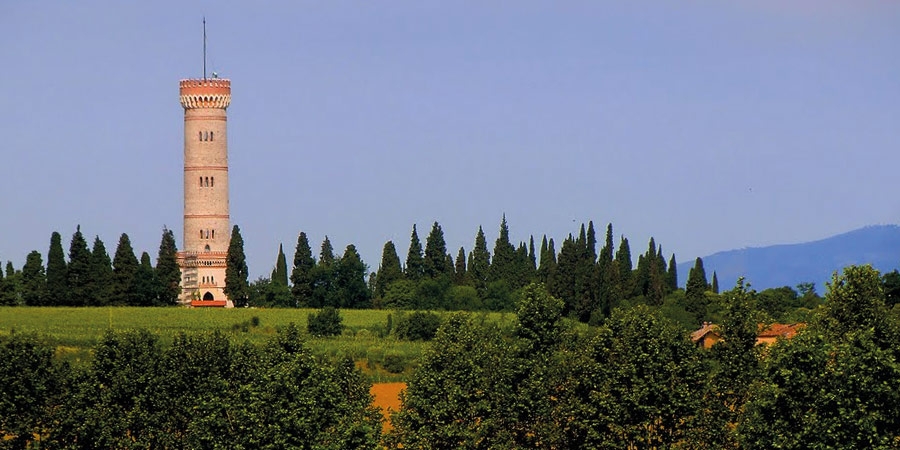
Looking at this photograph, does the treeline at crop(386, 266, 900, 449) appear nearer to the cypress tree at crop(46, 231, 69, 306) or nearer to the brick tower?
the cypress tree at crop(46, 231, 69, 306)

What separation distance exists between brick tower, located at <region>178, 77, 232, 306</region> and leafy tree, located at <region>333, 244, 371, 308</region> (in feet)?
39.9

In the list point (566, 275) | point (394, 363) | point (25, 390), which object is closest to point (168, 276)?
point (566, 275)

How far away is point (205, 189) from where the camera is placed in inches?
6038

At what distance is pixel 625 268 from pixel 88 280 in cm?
4521

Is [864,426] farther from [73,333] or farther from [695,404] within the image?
[73,333]

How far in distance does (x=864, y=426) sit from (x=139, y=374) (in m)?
25.6

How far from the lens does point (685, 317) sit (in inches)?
4877

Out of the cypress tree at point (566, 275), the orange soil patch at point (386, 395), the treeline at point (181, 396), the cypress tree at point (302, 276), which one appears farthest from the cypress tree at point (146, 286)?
the treeline at point (181, 396)

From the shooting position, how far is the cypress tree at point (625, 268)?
140 m

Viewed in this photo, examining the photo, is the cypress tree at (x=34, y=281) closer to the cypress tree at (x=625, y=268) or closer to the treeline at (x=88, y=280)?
the treeline at (x=88, y=280)

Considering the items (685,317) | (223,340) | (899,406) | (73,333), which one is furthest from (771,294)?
(899,406)

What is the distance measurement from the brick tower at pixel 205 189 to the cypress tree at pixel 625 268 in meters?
33.4

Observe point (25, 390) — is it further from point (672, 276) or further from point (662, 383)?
point (672, 276)

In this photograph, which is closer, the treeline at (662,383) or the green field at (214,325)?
the treeline at (662,383)
